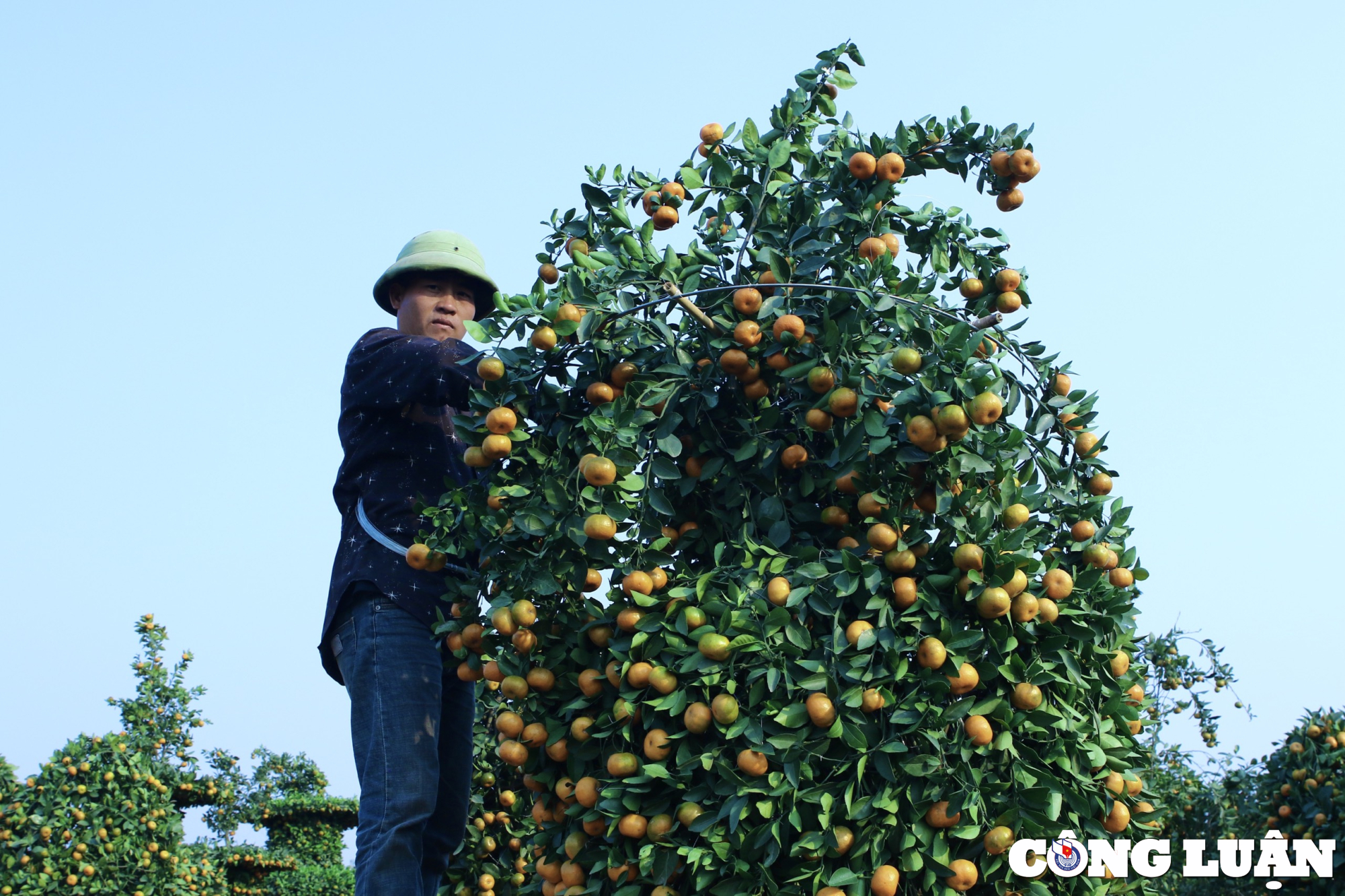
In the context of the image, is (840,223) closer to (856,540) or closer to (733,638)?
(856,540)

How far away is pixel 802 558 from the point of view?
2555 millimetres

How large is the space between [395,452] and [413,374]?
12.7 inches

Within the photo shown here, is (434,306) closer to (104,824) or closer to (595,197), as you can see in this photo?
(595,197)

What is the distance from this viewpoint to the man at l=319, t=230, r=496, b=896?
9.66 feet

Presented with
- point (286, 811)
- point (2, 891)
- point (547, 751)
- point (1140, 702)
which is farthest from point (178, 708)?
point (1140, 702)

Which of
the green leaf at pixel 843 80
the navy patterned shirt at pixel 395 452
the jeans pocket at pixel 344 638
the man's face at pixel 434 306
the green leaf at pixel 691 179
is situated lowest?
the jeans pocket at pixel 344 638

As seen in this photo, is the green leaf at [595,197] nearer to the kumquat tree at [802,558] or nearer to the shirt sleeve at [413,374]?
the kumquat tree at [802,558]

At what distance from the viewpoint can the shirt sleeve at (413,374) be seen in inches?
120

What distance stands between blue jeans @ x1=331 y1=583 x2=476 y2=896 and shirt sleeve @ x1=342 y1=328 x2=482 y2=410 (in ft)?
1.84

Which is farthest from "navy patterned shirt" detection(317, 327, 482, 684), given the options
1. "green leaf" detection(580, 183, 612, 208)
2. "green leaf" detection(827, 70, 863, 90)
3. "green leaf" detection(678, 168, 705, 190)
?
"green leaf" detection(827, 70, 863, 90)
